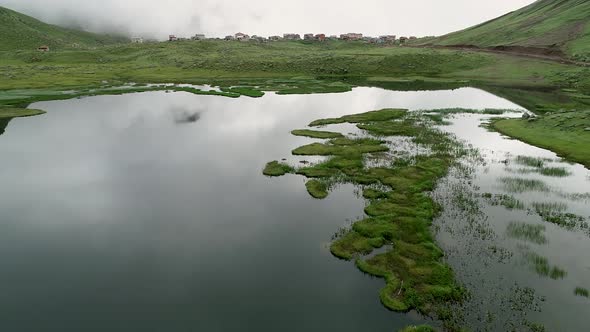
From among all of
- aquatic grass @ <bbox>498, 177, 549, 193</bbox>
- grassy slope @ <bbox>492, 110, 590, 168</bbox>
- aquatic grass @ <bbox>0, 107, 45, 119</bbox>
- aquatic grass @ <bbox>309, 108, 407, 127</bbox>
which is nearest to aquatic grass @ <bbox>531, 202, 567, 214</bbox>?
aquatic grass @ <bbox>498, 177, 549, 193</bbox>

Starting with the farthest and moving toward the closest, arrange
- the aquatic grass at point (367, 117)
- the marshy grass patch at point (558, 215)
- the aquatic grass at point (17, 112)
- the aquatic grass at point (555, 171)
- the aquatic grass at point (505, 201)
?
the aquatic grass at point (17, 112)
the aquatic grass at point (367, 117)
the aquatic grass at point (555, 171)
the aquatic grass at point (505, 201)
the marshy grass patch at point (558, 215)

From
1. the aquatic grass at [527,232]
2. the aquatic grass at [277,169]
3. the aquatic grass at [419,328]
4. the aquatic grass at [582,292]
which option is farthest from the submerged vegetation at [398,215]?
the aquatic grass at [582,292]

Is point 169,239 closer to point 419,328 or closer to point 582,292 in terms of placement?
point 419,328

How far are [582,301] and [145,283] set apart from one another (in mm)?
27112

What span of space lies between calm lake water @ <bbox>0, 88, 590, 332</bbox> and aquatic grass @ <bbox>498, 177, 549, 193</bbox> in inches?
57.3

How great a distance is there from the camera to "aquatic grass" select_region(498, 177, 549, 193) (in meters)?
39.0

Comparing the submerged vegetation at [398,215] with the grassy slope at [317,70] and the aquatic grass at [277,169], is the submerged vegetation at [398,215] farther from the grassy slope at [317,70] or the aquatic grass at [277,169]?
the grassy slope at [317,70]

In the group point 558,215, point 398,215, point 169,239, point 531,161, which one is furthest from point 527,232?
point 169,239

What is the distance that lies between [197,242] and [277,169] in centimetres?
1842

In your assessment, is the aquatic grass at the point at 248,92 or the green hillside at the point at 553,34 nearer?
the aquatic grass at the point at 248,92

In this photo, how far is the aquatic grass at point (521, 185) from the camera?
3897 centimetres

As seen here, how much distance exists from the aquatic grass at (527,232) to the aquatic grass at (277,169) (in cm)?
2442

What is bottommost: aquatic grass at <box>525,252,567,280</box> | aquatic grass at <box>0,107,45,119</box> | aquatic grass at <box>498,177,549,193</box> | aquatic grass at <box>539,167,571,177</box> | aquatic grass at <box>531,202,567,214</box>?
aquatic grass at <box>525,252,567,280</box>

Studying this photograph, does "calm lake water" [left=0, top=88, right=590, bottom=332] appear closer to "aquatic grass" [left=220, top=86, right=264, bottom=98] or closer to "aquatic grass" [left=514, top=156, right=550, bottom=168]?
"aquatic grass" [left=514, top=156, right=550, bottom=168]
